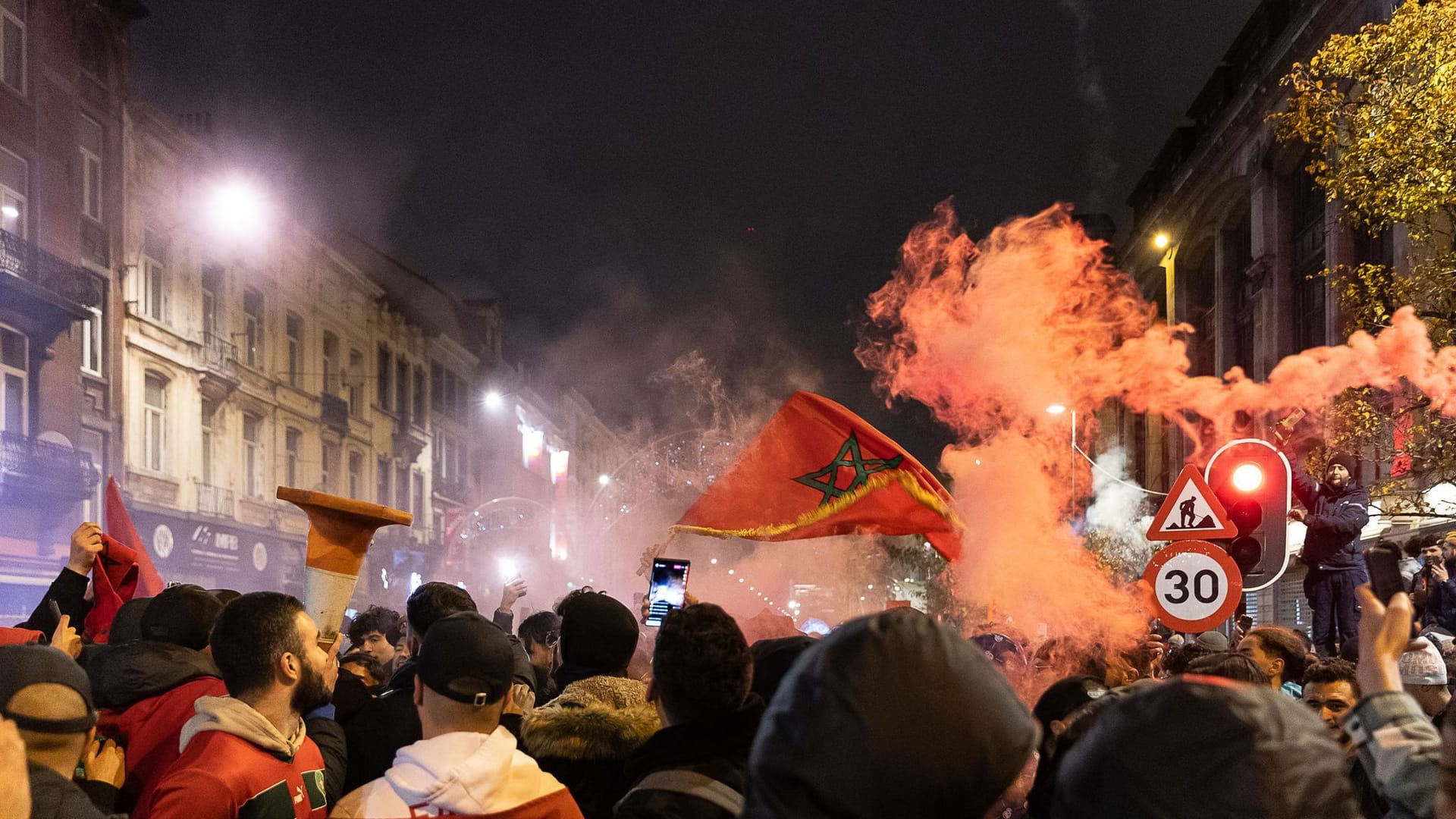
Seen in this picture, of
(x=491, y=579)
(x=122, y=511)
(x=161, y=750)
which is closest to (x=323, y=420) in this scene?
(x=491, y=579)

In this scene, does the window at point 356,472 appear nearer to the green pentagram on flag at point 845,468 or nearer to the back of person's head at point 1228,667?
the green pentagram on flag at point 845,468

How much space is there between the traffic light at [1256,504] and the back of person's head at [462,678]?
6249 millimetres

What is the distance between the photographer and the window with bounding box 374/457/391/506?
3944 cm

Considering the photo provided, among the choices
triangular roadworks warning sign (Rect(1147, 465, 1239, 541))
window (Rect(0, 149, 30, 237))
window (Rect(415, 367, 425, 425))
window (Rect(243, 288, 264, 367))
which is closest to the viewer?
triangular roadworks warning sign (Rect(1147, 465, 1239, 541))

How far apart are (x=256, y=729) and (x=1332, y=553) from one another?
8.92 metres

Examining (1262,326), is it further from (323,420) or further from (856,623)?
(856,623)

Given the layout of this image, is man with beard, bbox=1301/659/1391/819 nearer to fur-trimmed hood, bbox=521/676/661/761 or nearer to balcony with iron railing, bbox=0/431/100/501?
fur-trimmed hood, bbox=521/676/661/761

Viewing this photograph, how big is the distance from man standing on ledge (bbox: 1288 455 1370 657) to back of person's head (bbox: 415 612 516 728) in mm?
8234

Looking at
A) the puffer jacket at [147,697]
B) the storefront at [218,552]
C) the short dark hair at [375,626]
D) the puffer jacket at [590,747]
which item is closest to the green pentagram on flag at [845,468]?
the short dark hair at [375,626]

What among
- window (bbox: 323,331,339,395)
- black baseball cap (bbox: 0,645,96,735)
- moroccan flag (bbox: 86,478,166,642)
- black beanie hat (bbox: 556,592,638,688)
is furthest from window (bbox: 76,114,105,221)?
black baseball cap (bbox: 0,645,96,735)

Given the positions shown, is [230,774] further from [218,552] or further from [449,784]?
[218,552]

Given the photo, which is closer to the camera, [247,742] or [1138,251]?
[247,742]

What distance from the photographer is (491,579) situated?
45875mm

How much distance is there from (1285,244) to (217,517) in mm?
25112
